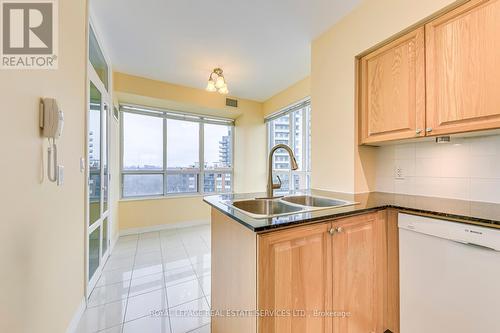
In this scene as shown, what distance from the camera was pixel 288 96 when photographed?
393 centimetres

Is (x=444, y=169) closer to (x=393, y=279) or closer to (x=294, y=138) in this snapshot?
(x=393, y=279)

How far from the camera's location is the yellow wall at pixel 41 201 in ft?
2.83

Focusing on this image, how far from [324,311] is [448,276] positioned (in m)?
0.71

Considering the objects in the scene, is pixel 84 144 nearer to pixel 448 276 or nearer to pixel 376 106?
pixel 376 106

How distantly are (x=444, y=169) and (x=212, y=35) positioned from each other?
8.53ft

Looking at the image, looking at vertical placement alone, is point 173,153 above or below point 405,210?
above

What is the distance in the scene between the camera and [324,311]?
1117 millimetres

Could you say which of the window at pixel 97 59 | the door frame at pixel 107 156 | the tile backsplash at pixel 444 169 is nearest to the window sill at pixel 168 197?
the door frame at pixel 107 156

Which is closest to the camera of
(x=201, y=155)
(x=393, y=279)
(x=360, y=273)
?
(x=360, y=273)

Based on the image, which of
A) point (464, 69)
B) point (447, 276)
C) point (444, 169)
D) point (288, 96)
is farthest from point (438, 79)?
point (288, 96)

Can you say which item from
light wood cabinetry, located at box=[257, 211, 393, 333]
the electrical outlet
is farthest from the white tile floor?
the electrical outlet

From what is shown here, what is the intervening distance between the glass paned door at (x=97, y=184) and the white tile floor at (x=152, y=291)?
7.8 inches

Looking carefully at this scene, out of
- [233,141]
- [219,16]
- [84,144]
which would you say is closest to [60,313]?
[84,144]

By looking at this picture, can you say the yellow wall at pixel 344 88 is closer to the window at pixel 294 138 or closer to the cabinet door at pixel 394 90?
the cabinet door at pixel 394 90
